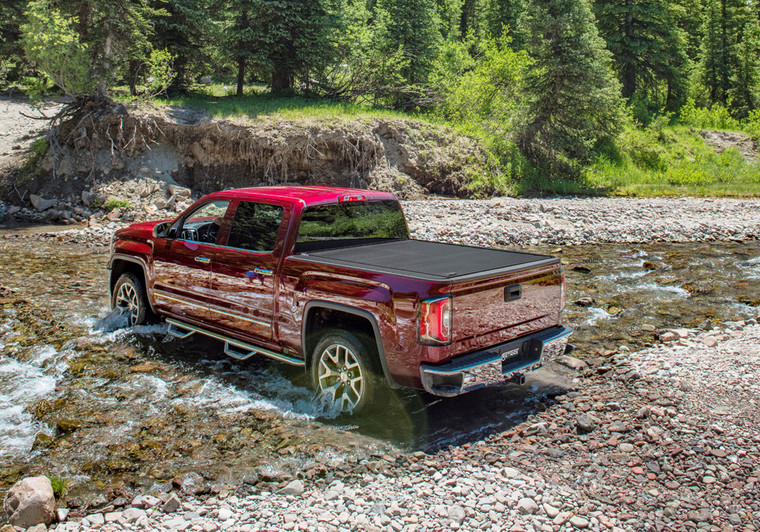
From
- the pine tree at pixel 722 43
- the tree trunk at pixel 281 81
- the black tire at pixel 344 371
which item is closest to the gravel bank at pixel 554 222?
the tree trunk at pixel 281 81

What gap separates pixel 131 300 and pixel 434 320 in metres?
5.12

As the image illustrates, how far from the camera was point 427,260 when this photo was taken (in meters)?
5.75

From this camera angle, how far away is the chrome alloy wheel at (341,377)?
5408 mm

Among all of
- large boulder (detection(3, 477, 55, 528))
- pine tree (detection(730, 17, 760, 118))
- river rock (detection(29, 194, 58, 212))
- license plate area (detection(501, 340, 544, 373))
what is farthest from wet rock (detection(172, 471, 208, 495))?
pine tree (detection(730, 17, 760, 118))

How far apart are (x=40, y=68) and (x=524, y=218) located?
16746 millimetres

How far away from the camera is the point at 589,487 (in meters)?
4.27

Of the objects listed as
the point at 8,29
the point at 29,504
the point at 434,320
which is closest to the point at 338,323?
the point at 434,320

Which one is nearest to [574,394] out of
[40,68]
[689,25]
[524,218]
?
[524,218]

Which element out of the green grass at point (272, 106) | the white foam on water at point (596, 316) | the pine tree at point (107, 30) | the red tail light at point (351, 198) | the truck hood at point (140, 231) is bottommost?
the white foam on water at point (596, 316)

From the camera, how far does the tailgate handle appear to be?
17.5 ft

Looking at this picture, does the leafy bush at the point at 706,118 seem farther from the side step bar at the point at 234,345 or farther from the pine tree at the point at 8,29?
the side step bar at the point at 234,345

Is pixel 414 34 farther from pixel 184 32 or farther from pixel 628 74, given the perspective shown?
pixel 628 74

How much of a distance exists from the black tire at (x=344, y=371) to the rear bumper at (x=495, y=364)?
65cm

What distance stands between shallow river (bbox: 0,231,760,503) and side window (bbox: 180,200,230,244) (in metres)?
1.46
